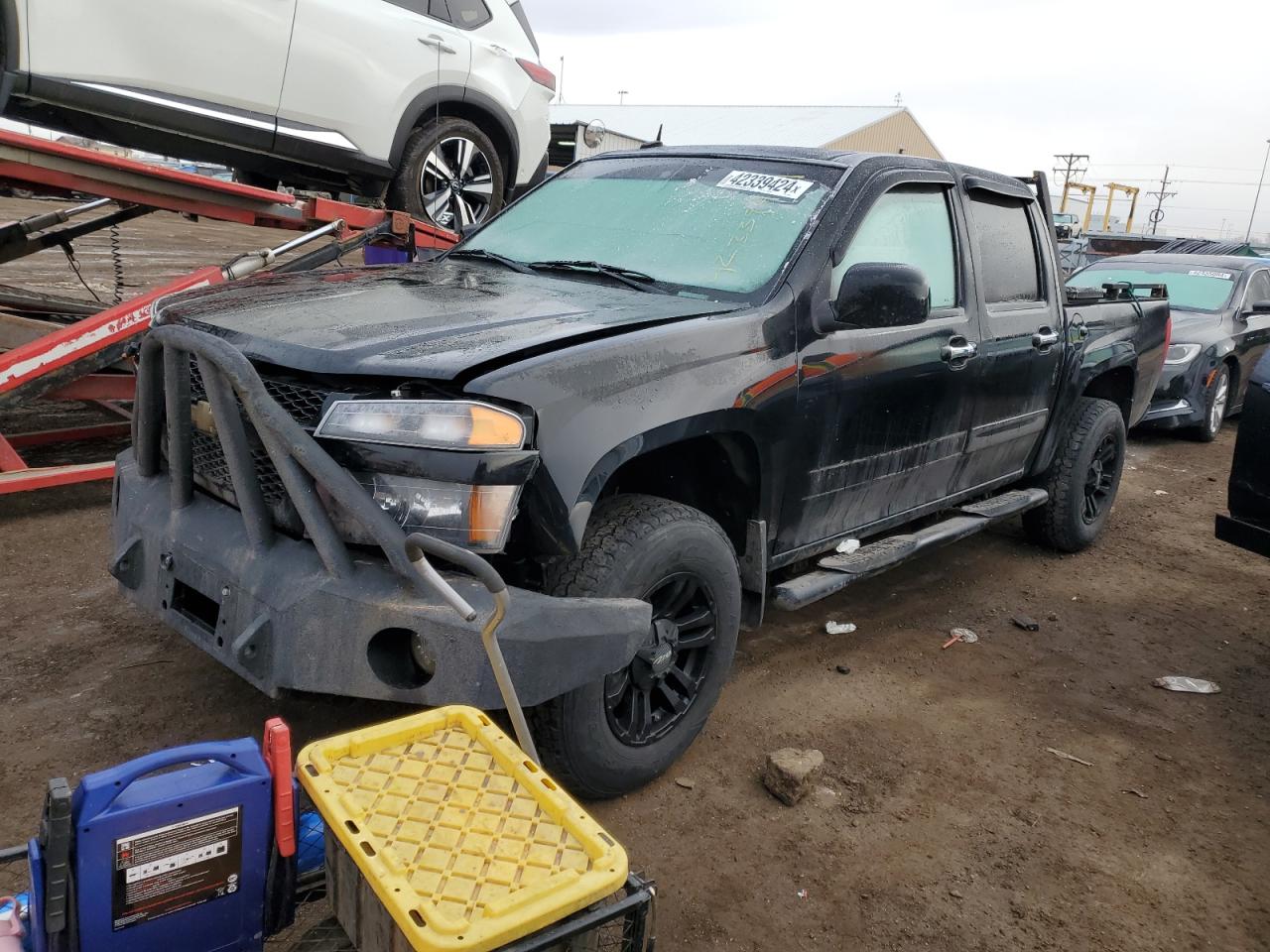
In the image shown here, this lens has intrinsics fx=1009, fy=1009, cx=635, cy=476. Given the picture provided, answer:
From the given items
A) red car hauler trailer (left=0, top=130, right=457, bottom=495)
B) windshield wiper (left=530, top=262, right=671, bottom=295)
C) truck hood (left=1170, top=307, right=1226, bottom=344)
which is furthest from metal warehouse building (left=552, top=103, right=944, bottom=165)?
windshield wiper (left=530, top=262, right=671, bottom=295)

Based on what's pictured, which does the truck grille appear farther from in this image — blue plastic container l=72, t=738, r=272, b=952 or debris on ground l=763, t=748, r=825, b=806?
debris on ground l=763, t=748, r=825, b=806

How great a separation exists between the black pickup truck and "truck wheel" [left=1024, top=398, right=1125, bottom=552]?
3.10ft

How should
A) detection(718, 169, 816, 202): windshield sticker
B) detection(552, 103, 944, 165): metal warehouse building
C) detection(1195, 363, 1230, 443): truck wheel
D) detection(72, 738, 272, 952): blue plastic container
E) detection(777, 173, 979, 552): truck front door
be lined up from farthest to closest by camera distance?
detection(552, 103, 944, 165): metal warehouse building → detection(1195, 363, 1230, 443): truck wheel → detection(718, 169, 816, 202): windshield sticker → detection(777, 173, 979, 552): truck front door → detection(72, 738, 272, 952): blue plastic container

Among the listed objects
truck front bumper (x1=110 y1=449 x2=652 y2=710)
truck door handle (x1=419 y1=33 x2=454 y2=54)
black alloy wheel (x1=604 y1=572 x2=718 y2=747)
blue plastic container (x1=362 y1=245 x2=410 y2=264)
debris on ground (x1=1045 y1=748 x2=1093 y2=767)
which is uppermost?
truck door handle (x1=419 y1=33 x2=454 y2=54)

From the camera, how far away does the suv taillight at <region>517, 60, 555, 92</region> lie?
7.00m

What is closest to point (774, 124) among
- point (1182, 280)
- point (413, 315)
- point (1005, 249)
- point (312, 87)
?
point (1182, 280)

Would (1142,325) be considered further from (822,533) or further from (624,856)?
(624,856)

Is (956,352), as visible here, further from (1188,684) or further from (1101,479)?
(1101,479)

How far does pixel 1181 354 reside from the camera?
8.70m

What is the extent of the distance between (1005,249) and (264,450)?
323 cm

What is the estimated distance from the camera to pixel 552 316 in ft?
8.93

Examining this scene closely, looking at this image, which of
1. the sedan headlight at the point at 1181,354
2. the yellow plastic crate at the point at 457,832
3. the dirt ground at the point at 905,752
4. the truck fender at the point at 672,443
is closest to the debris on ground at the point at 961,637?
the dirt ground at the point at 905,752

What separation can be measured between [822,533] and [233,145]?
13.3ft

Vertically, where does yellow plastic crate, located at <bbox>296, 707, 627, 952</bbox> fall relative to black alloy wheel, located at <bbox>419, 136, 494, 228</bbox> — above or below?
below
